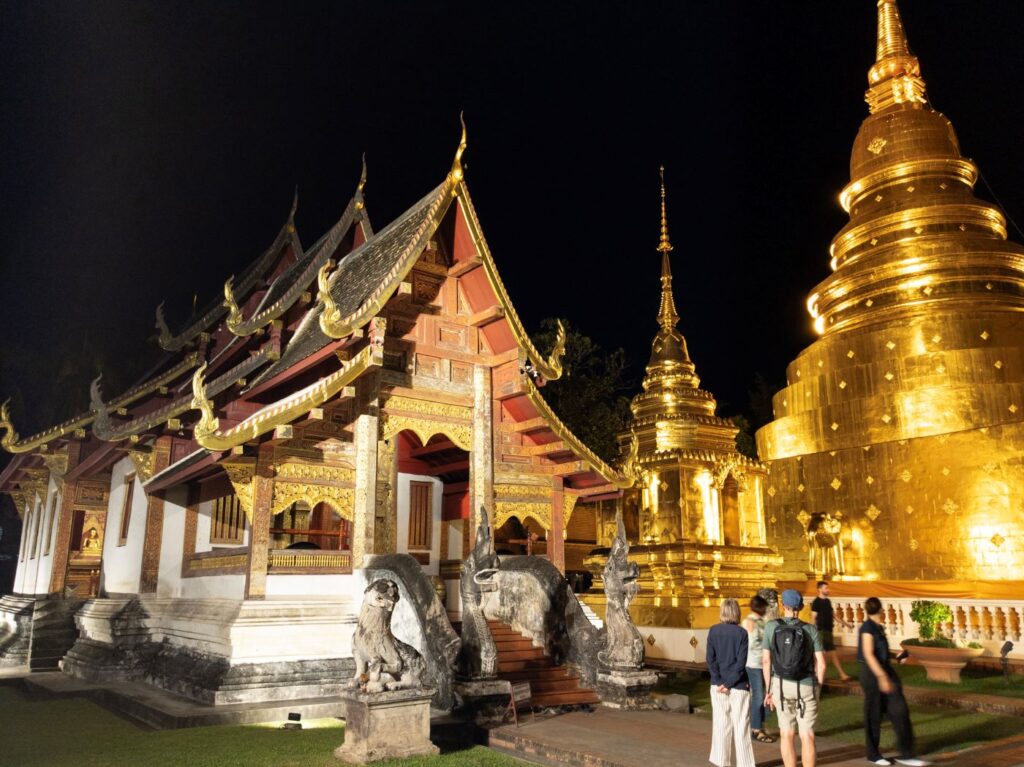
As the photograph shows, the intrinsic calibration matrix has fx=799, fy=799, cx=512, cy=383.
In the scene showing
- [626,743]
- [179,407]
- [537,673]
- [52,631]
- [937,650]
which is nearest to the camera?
[626,743]

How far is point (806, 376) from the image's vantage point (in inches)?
843

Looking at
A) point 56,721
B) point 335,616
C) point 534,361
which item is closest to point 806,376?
point 534,361

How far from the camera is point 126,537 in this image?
Result: 1438 cm

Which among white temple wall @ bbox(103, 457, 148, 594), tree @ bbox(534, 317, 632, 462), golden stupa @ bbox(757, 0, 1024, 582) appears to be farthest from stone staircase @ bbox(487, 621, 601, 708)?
tree @ bbox(534, 317, 632, 462)

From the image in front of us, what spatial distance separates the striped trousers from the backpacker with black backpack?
308mm

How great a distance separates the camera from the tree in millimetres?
25469

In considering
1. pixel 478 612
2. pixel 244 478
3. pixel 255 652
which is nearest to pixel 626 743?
pixel 478 612

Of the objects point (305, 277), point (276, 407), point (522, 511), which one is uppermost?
point (305, 277)

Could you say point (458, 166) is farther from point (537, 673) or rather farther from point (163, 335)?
point (163, 335)

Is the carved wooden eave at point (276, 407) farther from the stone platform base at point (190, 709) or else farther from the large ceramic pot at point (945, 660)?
the large ceramic pot at point (945, 660)

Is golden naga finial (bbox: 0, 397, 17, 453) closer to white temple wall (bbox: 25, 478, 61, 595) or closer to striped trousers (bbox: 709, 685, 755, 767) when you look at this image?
white temple wall (bbox: 25, 478, 61, 595)

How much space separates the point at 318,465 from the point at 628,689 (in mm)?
4557

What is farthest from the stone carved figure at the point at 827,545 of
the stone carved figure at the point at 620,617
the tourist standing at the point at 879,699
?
the tourist standing at the point at 879,699

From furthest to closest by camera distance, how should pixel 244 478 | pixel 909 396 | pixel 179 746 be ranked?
1. pixel 909 396
2. pixel 244 478
3. pixel 179 746
